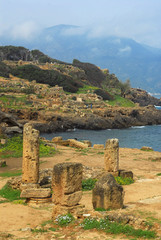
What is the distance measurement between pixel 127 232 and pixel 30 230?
2.90m

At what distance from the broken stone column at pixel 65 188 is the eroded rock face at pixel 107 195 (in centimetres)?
70

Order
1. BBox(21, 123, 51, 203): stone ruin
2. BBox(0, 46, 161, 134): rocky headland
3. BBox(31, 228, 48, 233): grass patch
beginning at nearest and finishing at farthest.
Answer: BBox(31, 228, 48, 233): grass patch → BBox(21, 123, 51, 203): stone ruin → BBox(0, 46, 161, 134): rocky headland

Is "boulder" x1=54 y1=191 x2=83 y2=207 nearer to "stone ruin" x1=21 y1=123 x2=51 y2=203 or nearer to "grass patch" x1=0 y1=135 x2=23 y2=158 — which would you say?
"stone ruin" x1=21 y1=123 x2=51 y2=203

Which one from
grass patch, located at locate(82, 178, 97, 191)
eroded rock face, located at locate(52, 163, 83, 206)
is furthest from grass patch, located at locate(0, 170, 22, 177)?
eroded rock face, located at locate(52, 163, 83, 206)

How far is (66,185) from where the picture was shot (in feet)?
35.5

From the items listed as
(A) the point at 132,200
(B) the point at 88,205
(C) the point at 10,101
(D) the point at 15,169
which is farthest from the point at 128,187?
(C) the point at 10,101

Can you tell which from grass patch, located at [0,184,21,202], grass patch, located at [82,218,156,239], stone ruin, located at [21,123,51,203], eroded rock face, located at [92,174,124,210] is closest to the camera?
grass patch, located at [82,218,156,239]

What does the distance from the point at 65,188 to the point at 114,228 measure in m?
2.46

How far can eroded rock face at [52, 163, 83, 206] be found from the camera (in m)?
10.8

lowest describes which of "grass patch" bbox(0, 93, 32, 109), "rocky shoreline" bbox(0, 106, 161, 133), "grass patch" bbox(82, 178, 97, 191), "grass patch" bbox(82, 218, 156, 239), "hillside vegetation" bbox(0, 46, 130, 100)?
"grass patch" bbox(82, 178, 97, 191)

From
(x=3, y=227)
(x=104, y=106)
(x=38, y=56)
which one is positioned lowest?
(x=3, y=227)

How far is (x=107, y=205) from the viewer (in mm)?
11117

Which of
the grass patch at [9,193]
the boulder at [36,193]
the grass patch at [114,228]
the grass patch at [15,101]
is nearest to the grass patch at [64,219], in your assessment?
the grass patch at [114,228]

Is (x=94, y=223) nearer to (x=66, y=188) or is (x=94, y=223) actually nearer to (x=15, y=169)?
(x=66, y=188)
